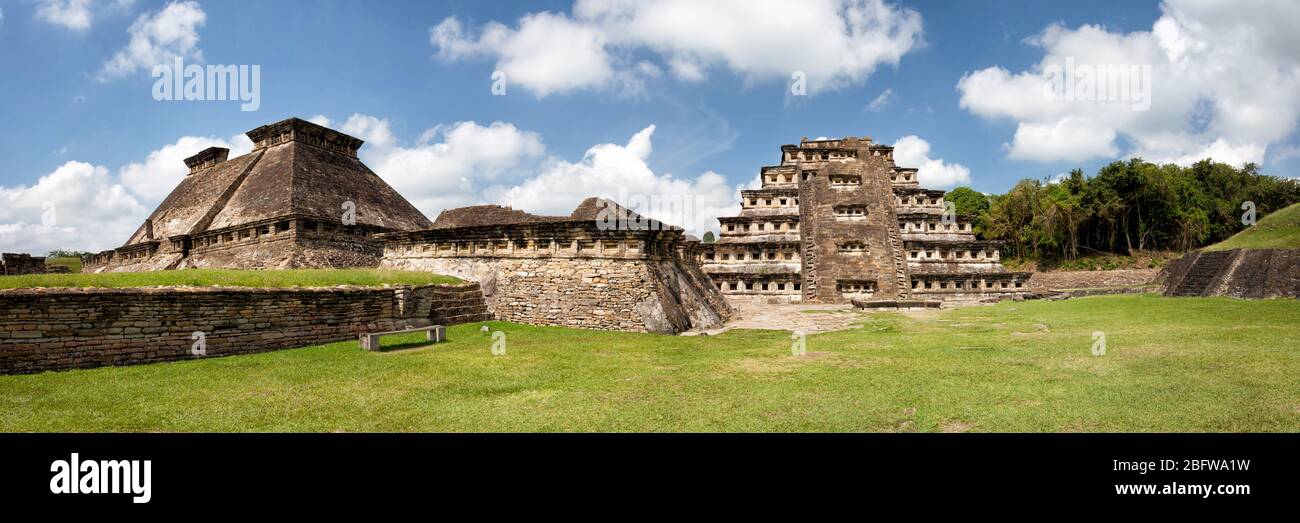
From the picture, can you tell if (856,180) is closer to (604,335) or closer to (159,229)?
(604,335)

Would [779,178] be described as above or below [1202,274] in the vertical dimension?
above

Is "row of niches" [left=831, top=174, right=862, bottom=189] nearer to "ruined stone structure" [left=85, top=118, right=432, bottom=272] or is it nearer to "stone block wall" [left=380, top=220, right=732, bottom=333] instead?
"stone block wall" [left=380, top=220, right=732, bottom=333]

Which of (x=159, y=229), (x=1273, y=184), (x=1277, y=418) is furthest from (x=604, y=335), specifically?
(x=1273, y=184)

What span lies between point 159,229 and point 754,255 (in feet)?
110

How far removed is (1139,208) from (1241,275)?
2883 centimetres

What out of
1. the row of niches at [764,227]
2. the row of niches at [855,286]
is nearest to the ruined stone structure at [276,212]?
the row of niches at [764,227]

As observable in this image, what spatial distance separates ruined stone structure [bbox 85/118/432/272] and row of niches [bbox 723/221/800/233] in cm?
1864

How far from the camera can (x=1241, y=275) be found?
18.7m

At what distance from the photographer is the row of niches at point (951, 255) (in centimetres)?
3136

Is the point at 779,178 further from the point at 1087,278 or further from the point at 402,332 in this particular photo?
the point at 402,332

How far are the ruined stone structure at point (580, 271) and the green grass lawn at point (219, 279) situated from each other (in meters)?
1.82

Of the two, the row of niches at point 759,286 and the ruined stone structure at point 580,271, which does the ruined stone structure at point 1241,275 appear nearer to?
the row of niches at point 759,286

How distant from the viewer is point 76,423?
588 cm

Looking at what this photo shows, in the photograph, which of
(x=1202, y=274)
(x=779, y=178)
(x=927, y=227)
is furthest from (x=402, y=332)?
(x=927, y=227)
